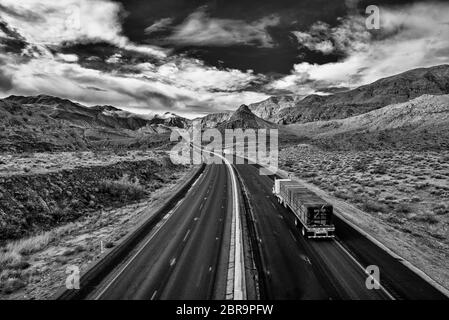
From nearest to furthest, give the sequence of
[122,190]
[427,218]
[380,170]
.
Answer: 1. [427,218]
2. [122,190]
3. [380,170]

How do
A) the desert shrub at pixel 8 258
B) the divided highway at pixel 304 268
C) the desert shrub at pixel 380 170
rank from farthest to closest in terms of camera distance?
the desert shrub at pixel 380 170
the desert shrub at pixel 8 258
the divided highway at pixel 304 268

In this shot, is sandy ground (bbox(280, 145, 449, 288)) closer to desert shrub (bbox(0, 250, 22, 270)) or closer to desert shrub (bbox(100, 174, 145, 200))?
desert shrub (bbox(100, 174, 145, 200))

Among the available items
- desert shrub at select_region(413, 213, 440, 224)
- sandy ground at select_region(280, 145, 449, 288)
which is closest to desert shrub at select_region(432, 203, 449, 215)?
sandy ground at select_region(280, 145, 449, 288)

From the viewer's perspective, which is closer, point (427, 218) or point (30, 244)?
point (30, 244)

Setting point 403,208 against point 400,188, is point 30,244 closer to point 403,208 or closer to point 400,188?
point 403,208

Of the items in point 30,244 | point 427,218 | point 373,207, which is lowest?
point 30,244

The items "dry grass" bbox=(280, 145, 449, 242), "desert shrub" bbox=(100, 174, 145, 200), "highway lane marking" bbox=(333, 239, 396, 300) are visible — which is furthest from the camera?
"desert shrub" bbox=(100, 174, 145, 200)

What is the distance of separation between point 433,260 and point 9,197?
30.5 meters

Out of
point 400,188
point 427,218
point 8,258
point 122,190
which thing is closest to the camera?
point 8,258

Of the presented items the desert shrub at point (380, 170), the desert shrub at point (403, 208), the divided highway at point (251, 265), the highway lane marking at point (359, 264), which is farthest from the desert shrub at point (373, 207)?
the desert shrub at point (380, 170)

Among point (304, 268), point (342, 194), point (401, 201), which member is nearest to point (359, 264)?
point (304, 268)

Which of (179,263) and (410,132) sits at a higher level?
(410,132)

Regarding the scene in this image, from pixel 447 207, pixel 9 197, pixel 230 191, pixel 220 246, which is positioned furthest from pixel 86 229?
pixel 447 207

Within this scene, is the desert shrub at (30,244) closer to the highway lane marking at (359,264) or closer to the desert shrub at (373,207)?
the highway lane marking at (359,264)
